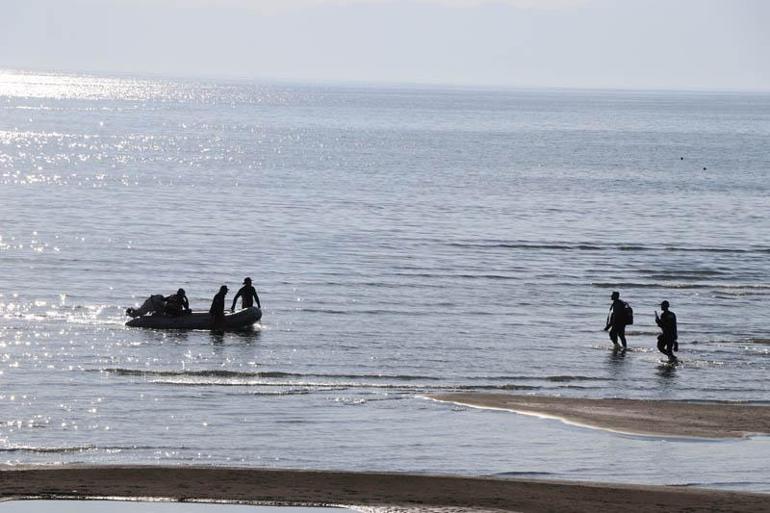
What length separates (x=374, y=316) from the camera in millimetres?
41281

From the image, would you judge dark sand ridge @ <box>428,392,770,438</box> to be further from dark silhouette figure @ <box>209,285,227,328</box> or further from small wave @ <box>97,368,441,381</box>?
dark silhouette figure @ <box>209,285,227,328</box>

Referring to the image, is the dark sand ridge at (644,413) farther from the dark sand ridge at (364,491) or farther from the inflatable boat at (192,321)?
the inflatable boat at (192,321)

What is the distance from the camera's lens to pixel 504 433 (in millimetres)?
25922

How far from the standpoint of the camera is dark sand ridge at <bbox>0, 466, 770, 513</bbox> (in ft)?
67.2

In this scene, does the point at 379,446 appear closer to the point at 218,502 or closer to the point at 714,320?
the point at 218,502

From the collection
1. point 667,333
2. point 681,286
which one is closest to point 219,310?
point 667,333

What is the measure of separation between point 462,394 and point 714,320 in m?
14.8

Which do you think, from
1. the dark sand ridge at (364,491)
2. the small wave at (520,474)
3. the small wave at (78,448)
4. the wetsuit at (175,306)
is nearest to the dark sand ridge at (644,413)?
the small wave at (520,474)

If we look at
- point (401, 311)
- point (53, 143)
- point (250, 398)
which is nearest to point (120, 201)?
point (401, 311)

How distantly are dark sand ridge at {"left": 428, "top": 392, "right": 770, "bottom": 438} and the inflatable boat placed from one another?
10.0 metres

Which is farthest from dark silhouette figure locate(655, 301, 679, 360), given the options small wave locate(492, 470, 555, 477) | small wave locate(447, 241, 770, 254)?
small wave locate(447, 241, 770, 254)

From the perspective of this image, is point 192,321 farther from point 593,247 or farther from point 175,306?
point 593,247

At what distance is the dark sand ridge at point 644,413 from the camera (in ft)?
86.7

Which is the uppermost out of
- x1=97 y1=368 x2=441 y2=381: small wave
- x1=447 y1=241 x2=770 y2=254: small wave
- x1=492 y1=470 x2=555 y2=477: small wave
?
x1=492 y1=470 x2=555 y2=477: small wave
